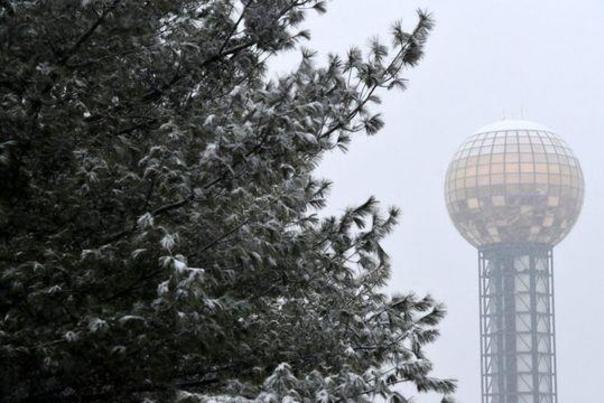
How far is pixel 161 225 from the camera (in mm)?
10531

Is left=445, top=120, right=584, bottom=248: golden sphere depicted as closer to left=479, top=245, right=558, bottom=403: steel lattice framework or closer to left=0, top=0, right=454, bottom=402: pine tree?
left=479, top=245, right=558, bottom=403: steel lattice framework

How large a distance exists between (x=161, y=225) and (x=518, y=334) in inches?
4861

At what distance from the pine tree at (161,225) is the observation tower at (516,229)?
120m

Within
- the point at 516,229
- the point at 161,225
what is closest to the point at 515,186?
the point at 516,229

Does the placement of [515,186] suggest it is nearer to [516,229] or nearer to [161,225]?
[516,229]

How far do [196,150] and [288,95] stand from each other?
3.01 feet

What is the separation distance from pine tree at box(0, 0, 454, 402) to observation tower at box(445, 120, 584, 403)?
394 ft

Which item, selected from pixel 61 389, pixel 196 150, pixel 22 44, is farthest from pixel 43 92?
pixel 61 389

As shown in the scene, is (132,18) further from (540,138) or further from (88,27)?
(540,138)

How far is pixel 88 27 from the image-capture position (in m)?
11.3

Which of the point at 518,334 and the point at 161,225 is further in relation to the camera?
the point at 518,334

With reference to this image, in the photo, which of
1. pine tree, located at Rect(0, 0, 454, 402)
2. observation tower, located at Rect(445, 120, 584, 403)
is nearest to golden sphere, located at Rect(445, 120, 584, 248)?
observation tower, located at Rect(445, 120, 584, 403)

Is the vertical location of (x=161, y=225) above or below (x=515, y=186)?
below

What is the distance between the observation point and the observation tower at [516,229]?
131 metres
